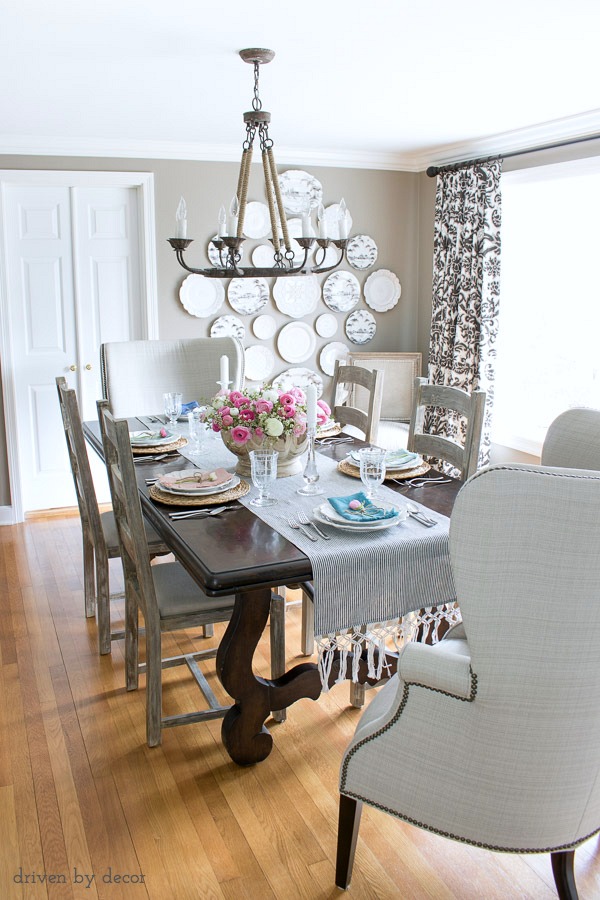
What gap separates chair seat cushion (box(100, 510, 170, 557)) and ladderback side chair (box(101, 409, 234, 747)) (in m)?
0.24

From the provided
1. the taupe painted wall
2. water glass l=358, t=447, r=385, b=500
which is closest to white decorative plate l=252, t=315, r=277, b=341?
the taupe painted wall

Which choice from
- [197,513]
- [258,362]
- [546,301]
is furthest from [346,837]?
[258,362]

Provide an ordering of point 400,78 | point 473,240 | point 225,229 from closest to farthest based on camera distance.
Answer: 1. point 225,229
2. point 400,78
3. point 473,240

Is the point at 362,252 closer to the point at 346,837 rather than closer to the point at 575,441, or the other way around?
the point at 575,441

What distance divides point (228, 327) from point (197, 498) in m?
2.98

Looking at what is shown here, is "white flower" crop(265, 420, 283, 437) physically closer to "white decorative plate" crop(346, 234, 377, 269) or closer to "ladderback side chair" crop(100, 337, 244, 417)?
"ladderback side chair" crop(100, 337, 244, 417)

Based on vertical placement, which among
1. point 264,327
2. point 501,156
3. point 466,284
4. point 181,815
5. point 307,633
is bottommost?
point 181,815

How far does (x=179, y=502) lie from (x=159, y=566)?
1.20 ft

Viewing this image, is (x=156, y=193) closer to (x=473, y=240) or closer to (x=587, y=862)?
(x=473, y=240)

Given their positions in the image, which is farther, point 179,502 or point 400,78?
point 400,78

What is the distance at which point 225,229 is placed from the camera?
310cm

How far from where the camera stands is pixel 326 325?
18.7 ft

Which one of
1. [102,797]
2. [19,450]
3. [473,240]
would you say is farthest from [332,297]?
[102,797]

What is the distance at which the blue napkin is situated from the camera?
2.33 metres
